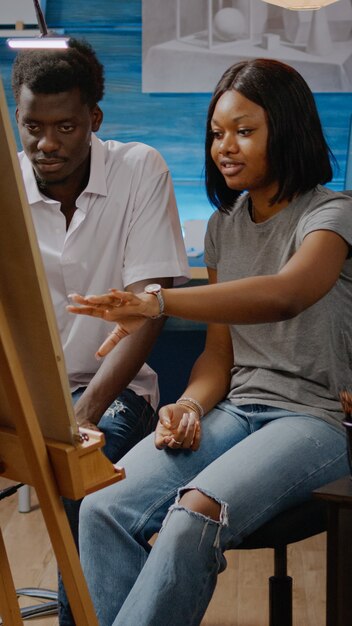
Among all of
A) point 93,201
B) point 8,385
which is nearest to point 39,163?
point 93,201

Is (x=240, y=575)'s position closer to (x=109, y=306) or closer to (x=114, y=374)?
(x=114, y=374)

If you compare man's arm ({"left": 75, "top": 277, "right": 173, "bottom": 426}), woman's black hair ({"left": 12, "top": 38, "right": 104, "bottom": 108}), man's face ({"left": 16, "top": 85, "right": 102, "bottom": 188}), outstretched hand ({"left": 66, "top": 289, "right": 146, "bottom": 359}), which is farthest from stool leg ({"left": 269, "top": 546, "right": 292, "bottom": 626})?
woman's black hair ({"left": 12, "top": 38, "right": 104, "bottom": 108})

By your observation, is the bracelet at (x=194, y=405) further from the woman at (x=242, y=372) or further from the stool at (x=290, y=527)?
the stool at (x=290, y=527)

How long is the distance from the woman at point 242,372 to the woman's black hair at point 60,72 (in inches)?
12.6

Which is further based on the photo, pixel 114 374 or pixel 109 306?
pixel 114 374

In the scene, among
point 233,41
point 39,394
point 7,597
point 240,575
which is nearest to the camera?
point 39,394

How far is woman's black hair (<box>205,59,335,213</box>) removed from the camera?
5.90 ft

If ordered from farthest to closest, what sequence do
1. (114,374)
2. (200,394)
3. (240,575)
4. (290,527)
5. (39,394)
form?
(240,575) → (114,374) → (200,394) → (290,527) → (39,394)

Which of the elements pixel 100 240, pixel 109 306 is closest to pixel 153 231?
pixel 100 240

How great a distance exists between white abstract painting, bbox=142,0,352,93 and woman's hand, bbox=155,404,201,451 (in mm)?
2319

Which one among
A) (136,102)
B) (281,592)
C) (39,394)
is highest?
(39,394)

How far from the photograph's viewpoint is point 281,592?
6.19 feet

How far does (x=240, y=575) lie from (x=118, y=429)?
2.62 ft

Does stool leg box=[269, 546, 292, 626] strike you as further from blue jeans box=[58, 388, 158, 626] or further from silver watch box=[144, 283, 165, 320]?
silver watch box=[144, 283, 165, 320]
